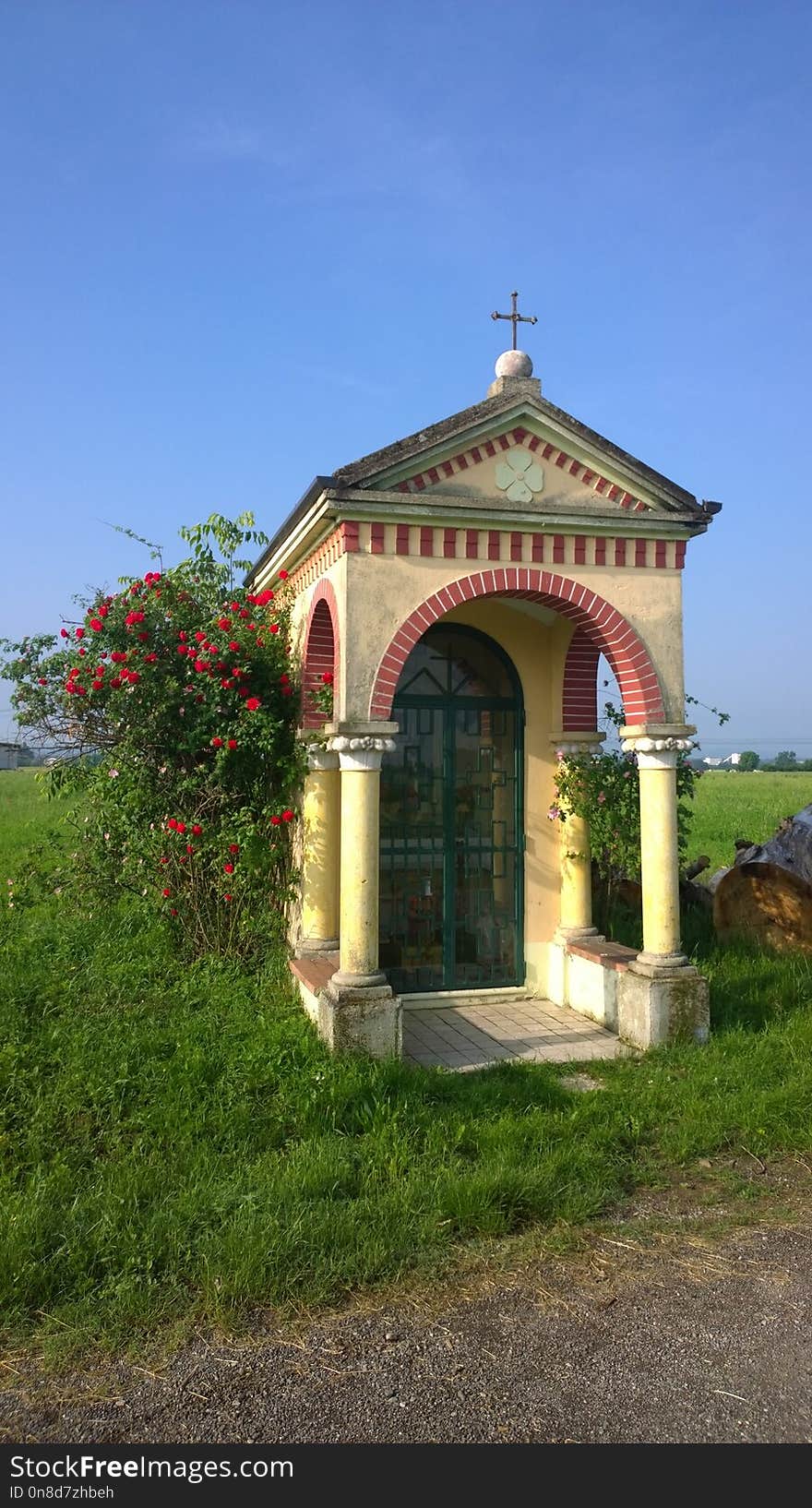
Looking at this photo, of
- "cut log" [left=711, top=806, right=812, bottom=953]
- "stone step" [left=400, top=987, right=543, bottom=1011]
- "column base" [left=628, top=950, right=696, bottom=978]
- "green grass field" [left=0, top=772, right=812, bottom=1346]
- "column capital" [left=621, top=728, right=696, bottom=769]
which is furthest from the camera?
"cut log" [left=711, top=806, right=812, bottom=953]

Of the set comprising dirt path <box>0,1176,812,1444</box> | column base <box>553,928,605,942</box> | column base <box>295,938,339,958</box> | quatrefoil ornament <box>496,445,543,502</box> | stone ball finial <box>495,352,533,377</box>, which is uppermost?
stone ball finial <box>495,352,533,377</box>

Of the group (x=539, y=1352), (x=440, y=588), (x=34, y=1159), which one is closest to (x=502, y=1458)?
(x=539, y=1352)

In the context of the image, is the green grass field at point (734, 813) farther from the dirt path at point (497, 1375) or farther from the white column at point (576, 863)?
the dirt path at point (497, 1375)

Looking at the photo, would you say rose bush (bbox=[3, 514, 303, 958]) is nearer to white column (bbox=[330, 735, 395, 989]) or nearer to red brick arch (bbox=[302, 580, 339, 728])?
red brick arch (bbox=[302, 580, 339, 728])

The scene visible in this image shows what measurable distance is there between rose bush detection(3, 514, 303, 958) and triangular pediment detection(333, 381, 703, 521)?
2.06 metres

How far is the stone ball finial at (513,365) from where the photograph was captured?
7047 millimetres

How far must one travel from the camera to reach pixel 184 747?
7172 mm

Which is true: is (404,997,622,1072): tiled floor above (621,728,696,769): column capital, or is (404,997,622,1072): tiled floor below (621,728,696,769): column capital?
below

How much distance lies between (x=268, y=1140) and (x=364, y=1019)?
3.47 ft

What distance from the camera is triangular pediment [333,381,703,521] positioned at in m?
6.01

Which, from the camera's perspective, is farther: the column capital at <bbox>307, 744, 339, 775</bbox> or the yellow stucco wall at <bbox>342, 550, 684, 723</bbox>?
the column capital at <bbox>307, 744, 339, 775</bbox>

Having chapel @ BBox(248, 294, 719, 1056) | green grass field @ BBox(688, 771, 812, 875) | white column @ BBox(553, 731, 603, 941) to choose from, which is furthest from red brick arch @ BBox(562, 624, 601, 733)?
green grass field @ BBox(688, 771, 812, 875)

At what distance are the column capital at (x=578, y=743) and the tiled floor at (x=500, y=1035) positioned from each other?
2.00 meters

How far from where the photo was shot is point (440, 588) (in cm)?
609
